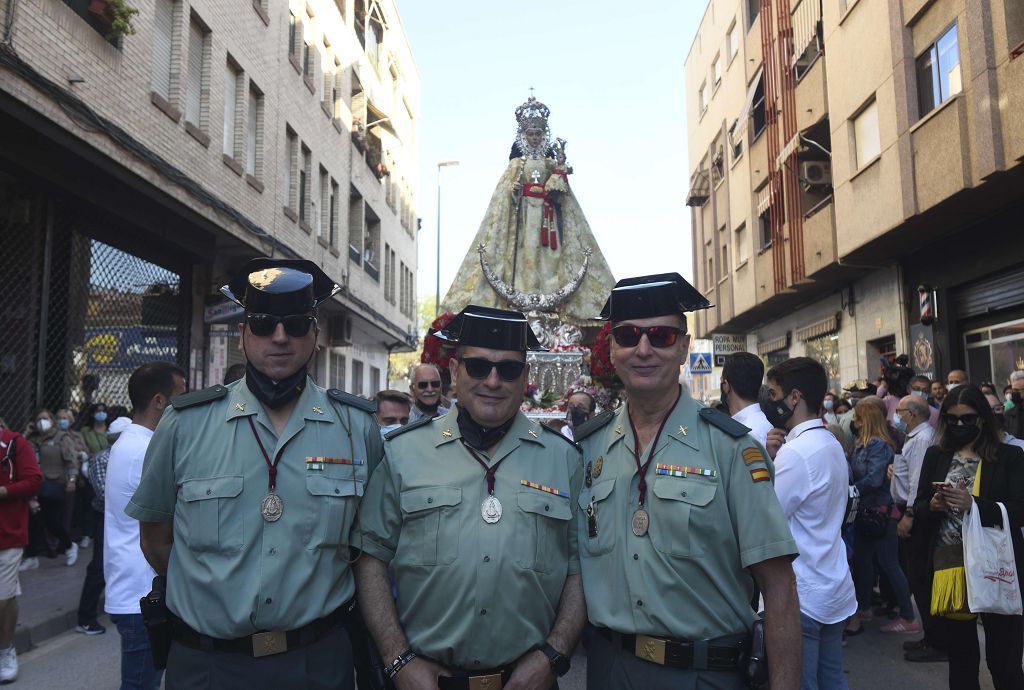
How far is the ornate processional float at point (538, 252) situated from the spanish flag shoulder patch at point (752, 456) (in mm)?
8779

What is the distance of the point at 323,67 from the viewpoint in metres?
21.7

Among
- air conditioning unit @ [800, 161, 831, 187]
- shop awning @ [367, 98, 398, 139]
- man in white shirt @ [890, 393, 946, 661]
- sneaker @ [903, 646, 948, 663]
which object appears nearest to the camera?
man in white shirt @ [890, 393, 946, 661]

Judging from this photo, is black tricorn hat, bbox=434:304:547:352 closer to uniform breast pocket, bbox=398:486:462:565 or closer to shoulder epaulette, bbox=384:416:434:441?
shoulder epaulette, bbox=384:416:434:441

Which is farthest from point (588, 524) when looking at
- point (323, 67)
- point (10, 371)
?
point (323, 67)

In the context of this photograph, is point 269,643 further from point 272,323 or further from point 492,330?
point 492,330

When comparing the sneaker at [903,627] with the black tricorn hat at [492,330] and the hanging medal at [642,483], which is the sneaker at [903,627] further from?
the black tricorn hat at [492,330]

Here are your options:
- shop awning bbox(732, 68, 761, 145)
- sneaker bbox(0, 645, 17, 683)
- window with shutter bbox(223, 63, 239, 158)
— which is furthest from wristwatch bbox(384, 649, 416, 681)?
shop awning bbox(732, 68, 761, 145)

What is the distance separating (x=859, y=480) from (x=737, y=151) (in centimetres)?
1879

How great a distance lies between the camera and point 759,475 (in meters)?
2.72

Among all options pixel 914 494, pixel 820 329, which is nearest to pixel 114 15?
pixel 914 494

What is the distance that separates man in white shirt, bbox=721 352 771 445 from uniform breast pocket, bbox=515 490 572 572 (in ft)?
7.95

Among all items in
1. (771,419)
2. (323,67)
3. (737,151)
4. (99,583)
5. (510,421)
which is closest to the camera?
(510,421)

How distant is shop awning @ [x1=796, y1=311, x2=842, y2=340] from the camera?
17.8m

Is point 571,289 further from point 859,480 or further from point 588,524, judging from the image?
point 588,524
